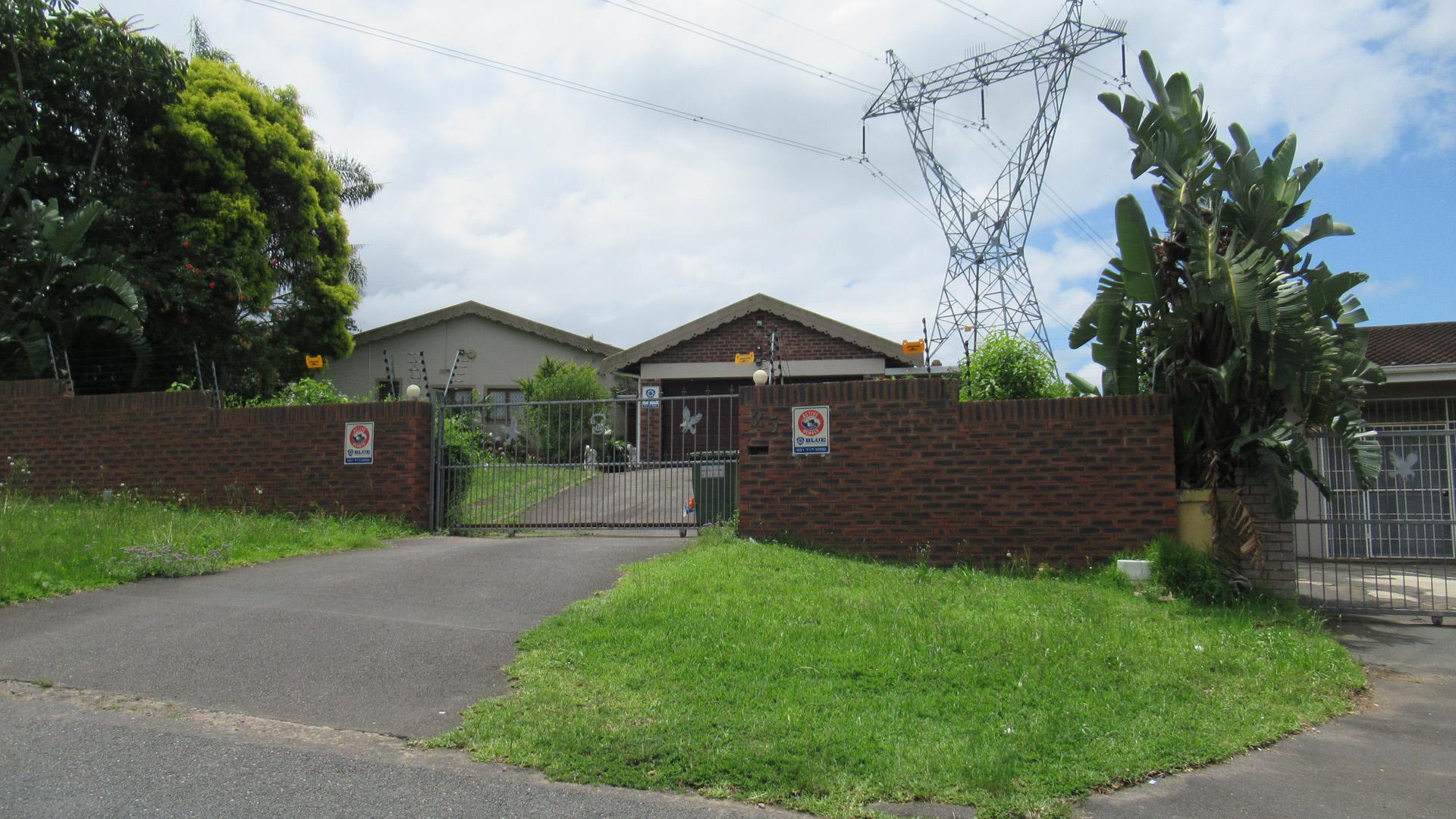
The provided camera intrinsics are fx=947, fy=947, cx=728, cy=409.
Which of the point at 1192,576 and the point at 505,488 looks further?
the point at 505,488

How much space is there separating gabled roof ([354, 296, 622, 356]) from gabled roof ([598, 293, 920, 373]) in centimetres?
350

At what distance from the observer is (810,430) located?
32.8 ft

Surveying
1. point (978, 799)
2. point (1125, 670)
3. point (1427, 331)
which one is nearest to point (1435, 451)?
point (1427, 331)

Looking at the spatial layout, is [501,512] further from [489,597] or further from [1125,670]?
[1125,670]

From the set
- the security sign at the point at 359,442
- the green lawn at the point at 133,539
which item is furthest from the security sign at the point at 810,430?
the security sign at the point at 359,442

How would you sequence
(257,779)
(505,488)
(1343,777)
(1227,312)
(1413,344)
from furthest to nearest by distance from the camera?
(1413,344), (505,488), (1227,312), (1343,777), (257,779)

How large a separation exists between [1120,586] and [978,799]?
501cm

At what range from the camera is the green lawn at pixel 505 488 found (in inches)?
465

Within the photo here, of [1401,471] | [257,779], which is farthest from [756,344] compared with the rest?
[257,779]

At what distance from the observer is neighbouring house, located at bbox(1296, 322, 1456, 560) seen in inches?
352

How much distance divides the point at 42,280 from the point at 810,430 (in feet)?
40.1

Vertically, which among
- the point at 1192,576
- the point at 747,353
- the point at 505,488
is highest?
the point at 747,353

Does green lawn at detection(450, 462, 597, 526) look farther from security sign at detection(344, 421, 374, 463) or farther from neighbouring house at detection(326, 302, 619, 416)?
neighbouring house at detection(326, 302, 619, 416)

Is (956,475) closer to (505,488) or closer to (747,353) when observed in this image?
(505,488)
